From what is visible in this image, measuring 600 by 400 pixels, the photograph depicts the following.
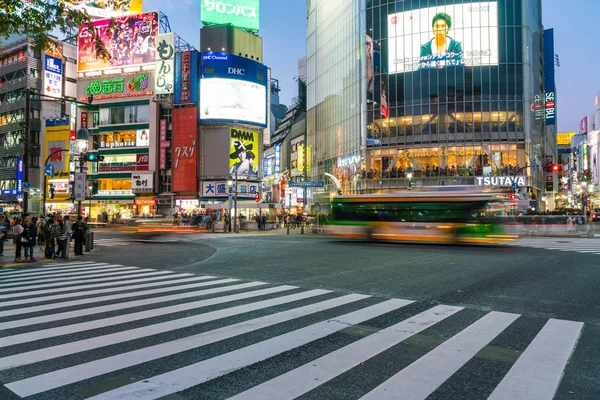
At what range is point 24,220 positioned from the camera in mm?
15961

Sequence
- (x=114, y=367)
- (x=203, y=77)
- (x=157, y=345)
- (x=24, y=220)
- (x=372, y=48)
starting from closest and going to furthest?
(x=114, y=367), (x=157, y=345), (x=24, y=220), (x=203, y=77), (x=372, y=48)

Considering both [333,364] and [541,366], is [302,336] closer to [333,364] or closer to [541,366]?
[333,364]

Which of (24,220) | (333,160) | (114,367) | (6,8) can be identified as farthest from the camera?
(333,160)

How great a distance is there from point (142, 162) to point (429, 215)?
156 feet

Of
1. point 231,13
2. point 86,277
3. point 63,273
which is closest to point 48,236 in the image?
point 63,273

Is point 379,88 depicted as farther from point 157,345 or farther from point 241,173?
point 157,345

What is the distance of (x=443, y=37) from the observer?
5803 centimetres

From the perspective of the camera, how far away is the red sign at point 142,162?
2354 inches

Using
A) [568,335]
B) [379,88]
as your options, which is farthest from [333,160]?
[568,335]

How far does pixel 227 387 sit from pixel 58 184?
225 ft

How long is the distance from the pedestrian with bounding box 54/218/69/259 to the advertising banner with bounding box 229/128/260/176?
41.3 meters

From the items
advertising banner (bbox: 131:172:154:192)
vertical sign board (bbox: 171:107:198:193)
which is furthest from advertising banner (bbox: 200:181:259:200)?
advertising banner (bbox: 131:172:154:192)

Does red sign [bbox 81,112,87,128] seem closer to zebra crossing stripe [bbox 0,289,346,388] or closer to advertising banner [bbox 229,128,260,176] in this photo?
advertising banner [bbox 229,128,260,176]

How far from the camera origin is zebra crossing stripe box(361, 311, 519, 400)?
417cm
